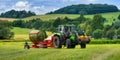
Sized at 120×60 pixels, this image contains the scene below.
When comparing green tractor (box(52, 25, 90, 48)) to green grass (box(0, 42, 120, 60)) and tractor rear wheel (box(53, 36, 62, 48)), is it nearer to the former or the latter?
tractor rear wheel (box(53, 36, 62, 48))

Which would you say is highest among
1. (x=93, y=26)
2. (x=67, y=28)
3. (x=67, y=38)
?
(x=67, y=28)

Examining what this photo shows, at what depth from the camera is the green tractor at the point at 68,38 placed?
1261 inches

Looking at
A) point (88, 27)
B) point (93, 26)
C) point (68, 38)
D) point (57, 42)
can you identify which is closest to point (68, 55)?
point (68, 38)

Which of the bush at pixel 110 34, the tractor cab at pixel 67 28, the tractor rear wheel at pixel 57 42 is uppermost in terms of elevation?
the tractor cab at pixel 67 28

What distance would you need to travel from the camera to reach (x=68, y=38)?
32812 mm

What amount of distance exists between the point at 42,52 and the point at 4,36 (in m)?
A: 95.6

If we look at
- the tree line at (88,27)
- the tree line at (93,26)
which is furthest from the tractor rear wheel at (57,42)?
the tree line at (93,26)

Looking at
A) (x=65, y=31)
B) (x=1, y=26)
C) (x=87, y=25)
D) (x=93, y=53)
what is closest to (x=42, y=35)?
(x=65, y=31)

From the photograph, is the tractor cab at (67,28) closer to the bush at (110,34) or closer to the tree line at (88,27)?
the tree line at (88,27)

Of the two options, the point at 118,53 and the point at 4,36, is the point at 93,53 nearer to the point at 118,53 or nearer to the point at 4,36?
the point at 118,53

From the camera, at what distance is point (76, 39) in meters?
32.2

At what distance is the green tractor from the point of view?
3203 cm

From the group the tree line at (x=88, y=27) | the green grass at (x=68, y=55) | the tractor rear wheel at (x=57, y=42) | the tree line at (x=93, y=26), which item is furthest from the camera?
the tree line at (x=93, y=26)

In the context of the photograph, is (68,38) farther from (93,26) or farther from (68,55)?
(93,26)
